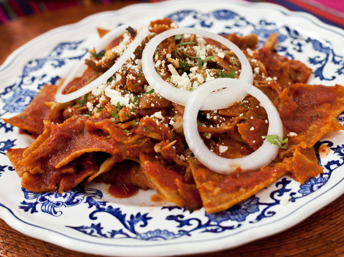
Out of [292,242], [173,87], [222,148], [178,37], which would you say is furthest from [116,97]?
[292,242]

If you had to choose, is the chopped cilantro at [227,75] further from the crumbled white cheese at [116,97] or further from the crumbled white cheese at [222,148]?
the crumbled white cheese at [116,97]

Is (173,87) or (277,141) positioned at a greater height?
(173,87)

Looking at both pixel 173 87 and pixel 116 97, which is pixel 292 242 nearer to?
pixel 173 87

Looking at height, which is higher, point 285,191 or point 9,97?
point 9,97

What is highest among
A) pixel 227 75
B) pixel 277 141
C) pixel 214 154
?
pixel 227 75

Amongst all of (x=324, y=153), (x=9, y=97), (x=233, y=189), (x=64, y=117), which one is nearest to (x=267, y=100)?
(x=324, y=153)

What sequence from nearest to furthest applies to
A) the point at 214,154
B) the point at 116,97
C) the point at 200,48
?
1. the point at 214,154
2. the point at 116,97
3. the point at 200,48

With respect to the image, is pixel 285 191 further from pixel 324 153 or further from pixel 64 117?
pixel 64 117
